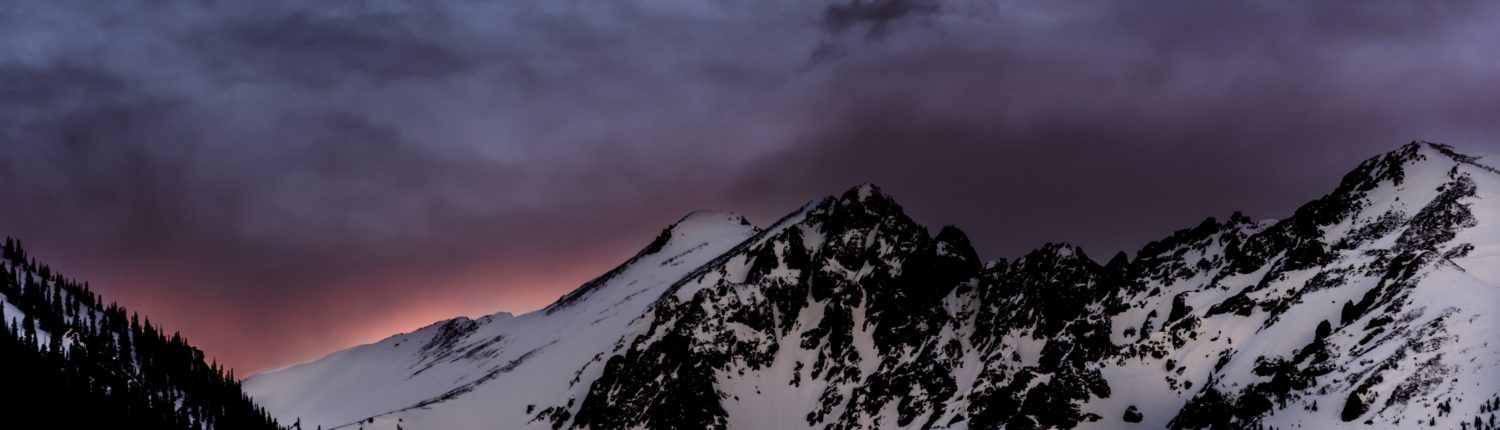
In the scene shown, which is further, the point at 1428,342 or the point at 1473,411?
the point at 1428,342

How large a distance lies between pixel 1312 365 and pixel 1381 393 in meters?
18.1

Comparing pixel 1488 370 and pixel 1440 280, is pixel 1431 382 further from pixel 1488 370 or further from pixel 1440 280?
pixel 1440 280

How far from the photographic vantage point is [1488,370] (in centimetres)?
17450

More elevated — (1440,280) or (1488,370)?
(1440,280)

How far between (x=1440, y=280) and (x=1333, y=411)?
32827 mm

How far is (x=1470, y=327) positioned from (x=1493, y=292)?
13.5 meters

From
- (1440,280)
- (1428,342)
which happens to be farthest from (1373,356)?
(1440,280)

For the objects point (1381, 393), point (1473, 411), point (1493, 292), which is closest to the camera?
point (1473, 411)

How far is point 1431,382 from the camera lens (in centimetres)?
17662

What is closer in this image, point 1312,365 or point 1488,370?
point 1488,370

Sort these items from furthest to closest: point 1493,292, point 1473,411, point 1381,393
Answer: point 1493,292, point 1381,393, point 1473,411

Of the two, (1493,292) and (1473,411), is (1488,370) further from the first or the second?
(1493,292)

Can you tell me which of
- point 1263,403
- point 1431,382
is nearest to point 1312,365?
point 1263,403

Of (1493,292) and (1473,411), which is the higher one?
(1493,292)
